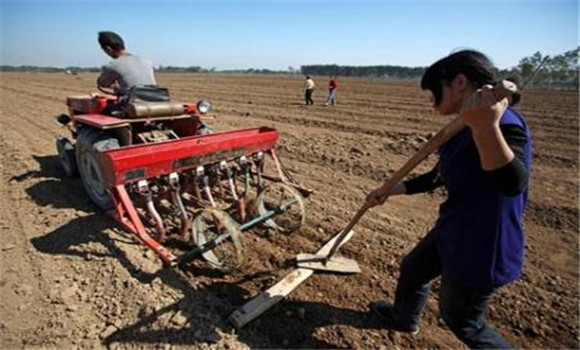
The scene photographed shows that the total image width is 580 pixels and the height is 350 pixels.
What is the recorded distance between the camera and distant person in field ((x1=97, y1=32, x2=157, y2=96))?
4363 mm

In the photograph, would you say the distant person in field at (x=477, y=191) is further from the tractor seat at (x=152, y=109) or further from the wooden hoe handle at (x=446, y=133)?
the tractor seat at (x=152, y=109)

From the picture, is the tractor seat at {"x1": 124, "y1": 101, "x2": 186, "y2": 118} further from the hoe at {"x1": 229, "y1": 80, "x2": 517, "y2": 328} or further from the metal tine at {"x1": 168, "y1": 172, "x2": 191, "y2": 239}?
the hoe at {"x1": 229, "y1": 80, "x2": 517, "y2": 328}

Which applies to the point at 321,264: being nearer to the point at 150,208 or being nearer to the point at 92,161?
the point at 150,208

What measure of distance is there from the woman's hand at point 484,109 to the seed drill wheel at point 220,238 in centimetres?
206

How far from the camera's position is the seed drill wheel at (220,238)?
9.92 ft

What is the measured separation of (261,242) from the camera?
388 cm

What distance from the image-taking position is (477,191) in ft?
5.56

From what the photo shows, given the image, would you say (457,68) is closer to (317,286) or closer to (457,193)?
(457,193)

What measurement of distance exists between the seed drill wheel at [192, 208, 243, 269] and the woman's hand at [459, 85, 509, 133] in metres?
2.06

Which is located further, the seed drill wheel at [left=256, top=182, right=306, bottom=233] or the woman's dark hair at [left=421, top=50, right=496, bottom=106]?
the seed drill wheel at [left=256, top=182, right=306, bottom=233]

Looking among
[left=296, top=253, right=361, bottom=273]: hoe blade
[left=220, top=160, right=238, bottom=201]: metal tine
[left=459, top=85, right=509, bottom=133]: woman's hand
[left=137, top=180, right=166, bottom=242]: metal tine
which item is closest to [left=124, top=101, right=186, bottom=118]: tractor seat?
[left=220, top=160, right=238, bottom=201]: metal tine

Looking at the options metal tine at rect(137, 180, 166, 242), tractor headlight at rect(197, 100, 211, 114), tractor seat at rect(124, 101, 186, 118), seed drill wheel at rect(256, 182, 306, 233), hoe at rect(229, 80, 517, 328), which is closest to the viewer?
hoe at rect(229, 80, 517, 328)

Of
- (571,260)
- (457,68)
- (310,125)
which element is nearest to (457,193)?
(457,68)

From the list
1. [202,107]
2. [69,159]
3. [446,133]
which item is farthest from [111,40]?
[446,133]
